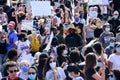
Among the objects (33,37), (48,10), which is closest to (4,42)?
(33,37)

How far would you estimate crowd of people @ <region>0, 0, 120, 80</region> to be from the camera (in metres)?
8.39

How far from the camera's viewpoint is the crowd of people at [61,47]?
839cm

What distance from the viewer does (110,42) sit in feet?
34.9

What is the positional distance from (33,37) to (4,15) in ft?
9.66

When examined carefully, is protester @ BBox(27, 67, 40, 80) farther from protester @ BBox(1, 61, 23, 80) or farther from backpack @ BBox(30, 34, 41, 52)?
backpack @ BBox(30, 34, 41, 52)

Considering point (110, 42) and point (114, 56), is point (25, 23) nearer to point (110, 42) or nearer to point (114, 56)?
point (110, 42)

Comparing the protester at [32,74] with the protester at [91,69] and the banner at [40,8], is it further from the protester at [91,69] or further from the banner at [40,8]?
the banner at [40,8]

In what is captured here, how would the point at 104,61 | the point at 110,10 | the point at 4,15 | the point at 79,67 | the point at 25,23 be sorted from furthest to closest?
1. the point at 110,10
2. the point at 4,15
3. the point at 25,23
4. the point at 104,61
5. the point at 79,67

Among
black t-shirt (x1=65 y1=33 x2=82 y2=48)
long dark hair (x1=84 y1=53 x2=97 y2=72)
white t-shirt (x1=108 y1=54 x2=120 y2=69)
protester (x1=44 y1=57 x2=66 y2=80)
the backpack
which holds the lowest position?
the backpack

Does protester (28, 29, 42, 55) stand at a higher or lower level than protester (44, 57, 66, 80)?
lower

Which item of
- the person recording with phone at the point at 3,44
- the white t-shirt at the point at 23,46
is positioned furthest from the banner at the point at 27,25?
the white t-shirt at the point at 23,46

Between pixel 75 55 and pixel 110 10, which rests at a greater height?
pixel 75 55

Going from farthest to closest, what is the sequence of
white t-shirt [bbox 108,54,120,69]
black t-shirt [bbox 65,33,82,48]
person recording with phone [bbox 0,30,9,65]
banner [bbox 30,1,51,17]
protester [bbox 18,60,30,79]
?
banner [bbox 30,1,51,17]
person recording with phone [bbox 0,30,9,65]
black t-shirt [bbox 65,33,82,48]
white t-shirt [bbox 108,54,120,69]
protester [bbox 18,60,30,79]

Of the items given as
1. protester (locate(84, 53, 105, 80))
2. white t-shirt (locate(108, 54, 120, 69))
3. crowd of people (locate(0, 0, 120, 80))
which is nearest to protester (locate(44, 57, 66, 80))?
crowd of people (locate(0, 0, 120, 80))
